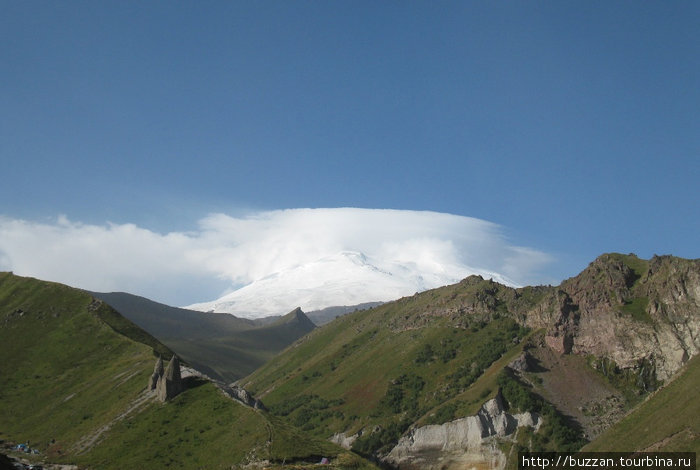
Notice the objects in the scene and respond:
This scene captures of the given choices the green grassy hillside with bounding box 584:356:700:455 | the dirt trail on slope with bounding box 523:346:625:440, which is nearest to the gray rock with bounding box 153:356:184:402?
the green grassy hillside with bounding box 584:356:700:455

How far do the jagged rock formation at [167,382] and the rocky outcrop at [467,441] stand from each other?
68.8m

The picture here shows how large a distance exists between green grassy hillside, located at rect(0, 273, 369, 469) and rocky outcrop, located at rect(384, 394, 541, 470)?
2368 inches

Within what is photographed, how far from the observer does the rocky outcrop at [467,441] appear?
138750 mm

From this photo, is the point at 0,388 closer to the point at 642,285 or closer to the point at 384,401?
the point at 384,401

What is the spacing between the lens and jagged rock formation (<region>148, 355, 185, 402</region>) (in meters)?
102

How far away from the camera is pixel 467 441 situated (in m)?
141

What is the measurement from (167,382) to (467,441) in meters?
76.4

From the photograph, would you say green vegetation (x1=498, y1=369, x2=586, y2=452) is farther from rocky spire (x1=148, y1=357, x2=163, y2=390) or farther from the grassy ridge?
Result: the grassy ridge

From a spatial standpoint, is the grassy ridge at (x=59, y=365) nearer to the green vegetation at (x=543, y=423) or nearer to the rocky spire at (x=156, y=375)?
the rocky spire at (x=156, y=375)

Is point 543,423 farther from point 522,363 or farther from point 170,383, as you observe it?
point 170,383

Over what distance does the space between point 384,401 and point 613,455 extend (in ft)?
277

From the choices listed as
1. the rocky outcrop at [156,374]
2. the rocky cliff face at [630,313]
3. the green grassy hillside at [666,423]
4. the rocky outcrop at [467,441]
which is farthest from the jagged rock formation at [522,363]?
the rocky outcrop at [156,374]

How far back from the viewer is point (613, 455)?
102m

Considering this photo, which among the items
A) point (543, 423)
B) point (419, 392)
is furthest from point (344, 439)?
point (543, 423)
